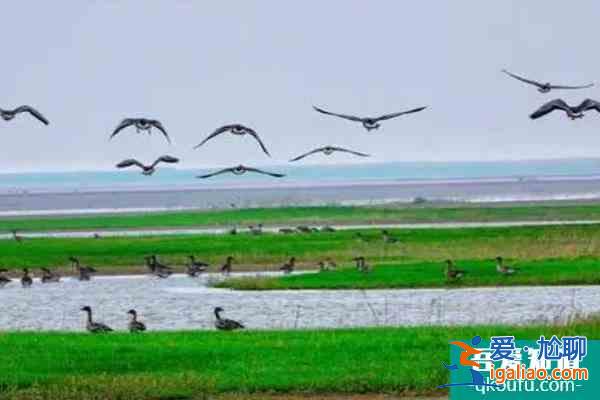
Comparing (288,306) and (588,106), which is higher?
(588,106)

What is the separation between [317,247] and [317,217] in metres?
25.6

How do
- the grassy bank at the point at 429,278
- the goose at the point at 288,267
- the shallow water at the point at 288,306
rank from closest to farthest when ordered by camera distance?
the shallow water at the point at 288,306 < the grassy bank at the point at 429,278 < the goose at the point at 288,267

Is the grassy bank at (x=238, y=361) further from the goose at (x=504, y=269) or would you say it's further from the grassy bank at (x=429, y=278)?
the goose at (x=504, y=269)

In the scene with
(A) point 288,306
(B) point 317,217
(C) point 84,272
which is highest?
(B) point 317,217

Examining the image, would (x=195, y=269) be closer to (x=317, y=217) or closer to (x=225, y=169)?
(x=225, y=169)

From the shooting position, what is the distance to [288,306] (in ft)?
133

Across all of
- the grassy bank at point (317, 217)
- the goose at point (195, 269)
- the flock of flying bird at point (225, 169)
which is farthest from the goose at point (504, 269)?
the grassy bank at point (317, 217)

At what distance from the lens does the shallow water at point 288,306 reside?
36688 mm

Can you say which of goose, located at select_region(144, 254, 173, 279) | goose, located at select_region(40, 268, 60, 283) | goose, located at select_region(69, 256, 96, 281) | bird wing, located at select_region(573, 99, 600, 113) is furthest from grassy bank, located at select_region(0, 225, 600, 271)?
bird wing, located at select_region(573, 99, 600, 113)

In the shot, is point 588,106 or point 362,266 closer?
point 588,106

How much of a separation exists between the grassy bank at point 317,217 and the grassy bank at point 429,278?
29.5 metres

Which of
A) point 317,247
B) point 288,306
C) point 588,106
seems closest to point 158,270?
point 317,247

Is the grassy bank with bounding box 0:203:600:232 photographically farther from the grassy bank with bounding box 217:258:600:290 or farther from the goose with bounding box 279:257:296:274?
the grassy bank with bounding box 217:258:600:290

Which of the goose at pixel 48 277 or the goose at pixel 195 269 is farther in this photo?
the goose at pixel 195 269
